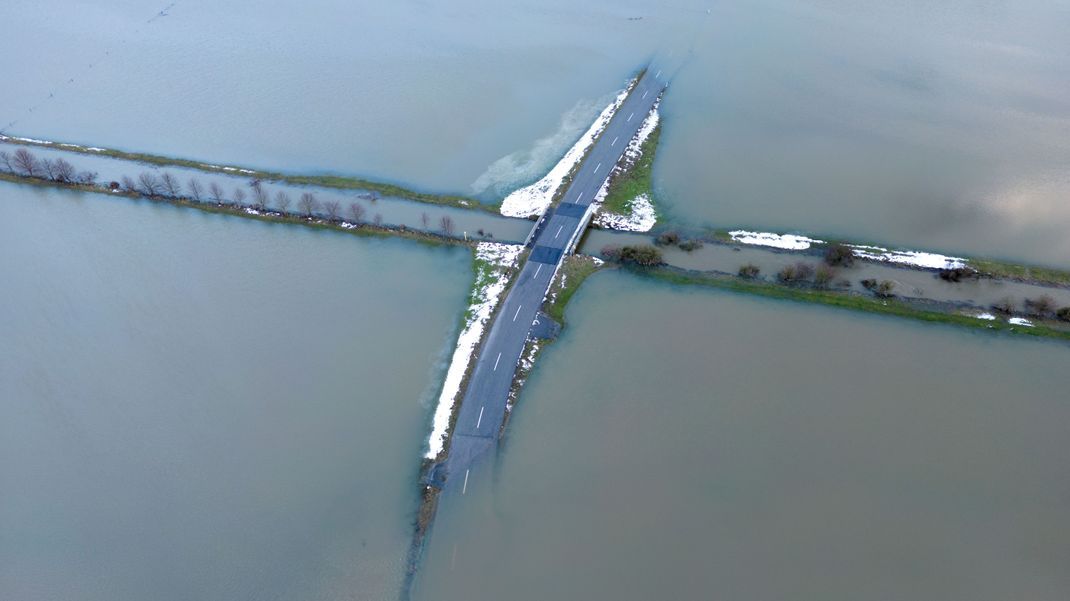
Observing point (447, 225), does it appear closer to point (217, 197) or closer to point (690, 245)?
point (690, 245)

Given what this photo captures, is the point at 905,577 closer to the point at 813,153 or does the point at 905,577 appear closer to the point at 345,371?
the point at 345,371

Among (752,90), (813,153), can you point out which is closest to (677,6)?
(752,90)

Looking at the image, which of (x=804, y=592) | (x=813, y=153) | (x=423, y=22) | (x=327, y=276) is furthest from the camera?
(x=423, y=22)

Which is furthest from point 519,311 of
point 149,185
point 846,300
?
point 149,185

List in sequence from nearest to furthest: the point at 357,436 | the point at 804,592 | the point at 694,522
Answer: the point at 804,592
the point at 694,522
the point at 357,436

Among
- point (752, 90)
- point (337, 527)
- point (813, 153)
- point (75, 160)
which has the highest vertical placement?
point (752, 90)

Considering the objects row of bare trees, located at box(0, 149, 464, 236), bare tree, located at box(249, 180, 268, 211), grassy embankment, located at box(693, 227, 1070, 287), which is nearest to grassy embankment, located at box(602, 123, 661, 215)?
grassy embankment, located at box(693, 227, 1070, 287)
